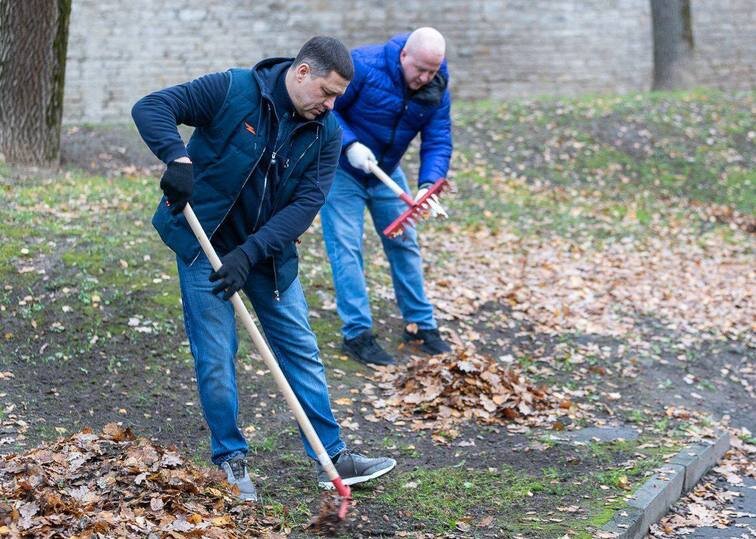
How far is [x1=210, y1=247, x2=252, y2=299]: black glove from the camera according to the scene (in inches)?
167

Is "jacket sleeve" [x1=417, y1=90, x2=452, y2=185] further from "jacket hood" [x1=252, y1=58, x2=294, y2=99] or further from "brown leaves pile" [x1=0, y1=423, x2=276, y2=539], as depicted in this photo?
"brown leaves pile" [x1=0, y1=423, x2=276, y2=539]

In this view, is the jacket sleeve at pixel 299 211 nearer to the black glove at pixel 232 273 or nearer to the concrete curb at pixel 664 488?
the black glove at pixel 232 273

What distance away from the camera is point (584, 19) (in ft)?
64.6

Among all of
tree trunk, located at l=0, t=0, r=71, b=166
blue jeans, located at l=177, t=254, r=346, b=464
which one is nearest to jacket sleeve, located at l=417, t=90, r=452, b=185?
blue jeans, located at l=177, t=254, r=346, b=464

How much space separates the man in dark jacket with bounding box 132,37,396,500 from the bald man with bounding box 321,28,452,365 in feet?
6.35

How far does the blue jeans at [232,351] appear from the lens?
448cm

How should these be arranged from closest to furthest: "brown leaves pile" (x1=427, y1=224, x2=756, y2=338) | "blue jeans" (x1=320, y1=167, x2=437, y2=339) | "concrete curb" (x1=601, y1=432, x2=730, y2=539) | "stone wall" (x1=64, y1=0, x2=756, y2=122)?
1. "concrete curb" (x1=601, y1=432, x2=730, y2=539)
2. "blue jeans" (x1=320, y1=167, x2=437, y2=339)
3. "brown leaves pile" (x1=427, y1=224, x2=756, y2=338)
4. "stone wall" (x1=64, y1=0, x2=756, y2=122)

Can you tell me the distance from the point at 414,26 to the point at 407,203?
13.1 meters

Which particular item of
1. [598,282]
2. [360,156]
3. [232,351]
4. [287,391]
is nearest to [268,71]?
[232,351]

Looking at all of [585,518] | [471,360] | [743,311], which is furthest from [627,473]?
[743,311]

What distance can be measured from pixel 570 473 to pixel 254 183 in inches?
92.3

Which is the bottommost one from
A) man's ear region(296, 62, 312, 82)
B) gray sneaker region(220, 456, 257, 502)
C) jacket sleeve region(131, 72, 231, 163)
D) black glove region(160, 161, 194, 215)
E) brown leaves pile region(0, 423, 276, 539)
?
gray sneaker region(220, 456, 257, 502)

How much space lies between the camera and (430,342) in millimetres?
7379

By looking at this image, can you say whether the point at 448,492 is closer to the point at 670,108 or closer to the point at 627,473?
the point at 627,473
